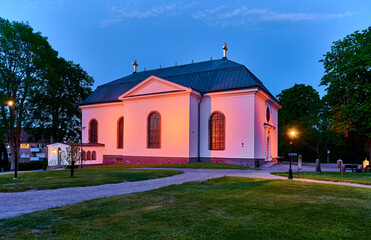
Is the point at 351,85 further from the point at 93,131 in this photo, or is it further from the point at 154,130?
the point at 93,131

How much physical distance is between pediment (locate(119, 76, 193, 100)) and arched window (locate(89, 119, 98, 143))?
829 cm

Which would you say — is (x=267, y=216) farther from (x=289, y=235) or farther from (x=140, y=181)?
(x=140, y=181)

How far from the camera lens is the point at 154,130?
97.6ft


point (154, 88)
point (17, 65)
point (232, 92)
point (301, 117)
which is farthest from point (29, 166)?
point (301, 117)

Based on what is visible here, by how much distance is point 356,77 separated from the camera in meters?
25.1

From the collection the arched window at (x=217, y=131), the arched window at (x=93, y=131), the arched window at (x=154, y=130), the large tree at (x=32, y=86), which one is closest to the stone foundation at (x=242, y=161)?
the arched window at (x=217, y=131)

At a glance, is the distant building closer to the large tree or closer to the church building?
the large tree

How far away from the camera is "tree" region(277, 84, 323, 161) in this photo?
44.5m

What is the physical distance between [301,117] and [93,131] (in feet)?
109

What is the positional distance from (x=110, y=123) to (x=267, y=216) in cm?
3080

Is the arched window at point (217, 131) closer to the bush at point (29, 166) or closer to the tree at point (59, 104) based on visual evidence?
the tree at point (59, 104)

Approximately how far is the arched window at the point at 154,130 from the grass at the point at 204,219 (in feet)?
65.8

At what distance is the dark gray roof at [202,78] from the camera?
27.8 meters

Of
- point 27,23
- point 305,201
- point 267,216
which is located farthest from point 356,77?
point 27,23
